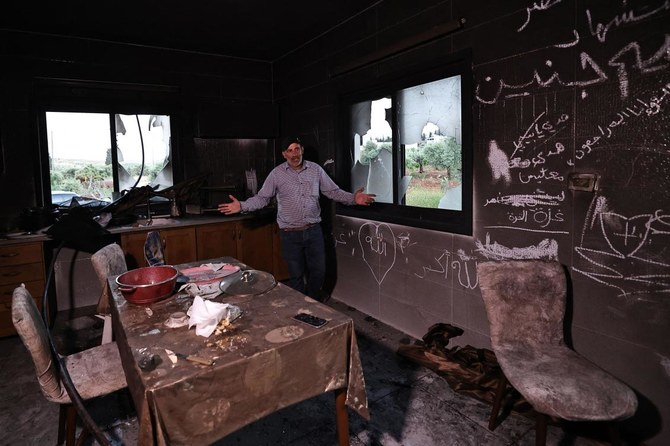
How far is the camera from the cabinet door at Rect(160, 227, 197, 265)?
431cm

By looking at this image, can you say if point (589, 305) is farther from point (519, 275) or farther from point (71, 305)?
point (71, 305)

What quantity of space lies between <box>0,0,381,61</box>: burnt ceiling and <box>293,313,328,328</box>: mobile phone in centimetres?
288

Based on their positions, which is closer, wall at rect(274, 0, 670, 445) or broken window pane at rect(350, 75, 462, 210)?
wall at rect(274, 0, 670, 445)

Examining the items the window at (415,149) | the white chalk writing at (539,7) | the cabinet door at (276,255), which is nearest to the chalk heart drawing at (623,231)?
the window at (415,149)

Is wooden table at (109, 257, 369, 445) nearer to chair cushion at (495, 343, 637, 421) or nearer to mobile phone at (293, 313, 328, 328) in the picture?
mobile phone at (293, 313, 328, 328)

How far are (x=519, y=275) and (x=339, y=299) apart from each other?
2460 mm

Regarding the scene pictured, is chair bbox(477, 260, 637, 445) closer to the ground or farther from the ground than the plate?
closer to the ground

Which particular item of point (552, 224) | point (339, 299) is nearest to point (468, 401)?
point (552, 224)

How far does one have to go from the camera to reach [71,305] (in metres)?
4.18

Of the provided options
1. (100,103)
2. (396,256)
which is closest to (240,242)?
(396,256)

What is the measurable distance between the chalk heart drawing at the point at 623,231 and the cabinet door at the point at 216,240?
3581 mm

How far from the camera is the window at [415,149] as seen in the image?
304cm

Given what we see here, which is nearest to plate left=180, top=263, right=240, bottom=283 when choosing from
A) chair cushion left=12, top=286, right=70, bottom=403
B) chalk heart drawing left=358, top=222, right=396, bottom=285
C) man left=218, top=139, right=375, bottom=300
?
chair cushion left=12, top=286, right=70, bottom=403

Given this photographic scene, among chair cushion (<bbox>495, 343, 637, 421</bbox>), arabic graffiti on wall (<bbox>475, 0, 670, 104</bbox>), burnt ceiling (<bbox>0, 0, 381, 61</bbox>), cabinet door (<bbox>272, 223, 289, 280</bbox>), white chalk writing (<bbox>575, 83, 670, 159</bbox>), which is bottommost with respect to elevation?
chair cushion (<bbox>495, 343, 637, 421</bbox>)
